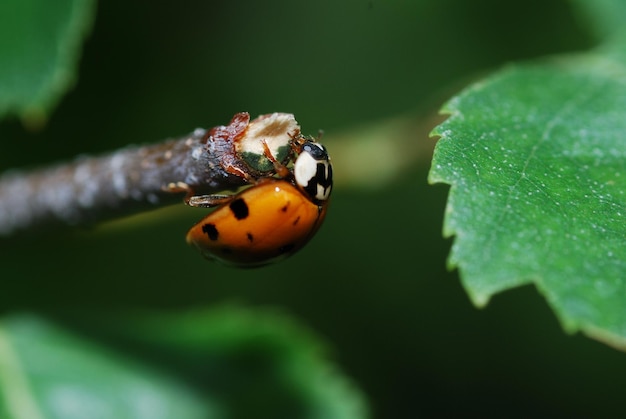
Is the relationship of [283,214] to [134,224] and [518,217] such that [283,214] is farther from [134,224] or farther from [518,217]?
[134,224]

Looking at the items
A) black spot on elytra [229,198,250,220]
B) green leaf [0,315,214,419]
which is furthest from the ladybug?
green leaf [0,315,214,419]

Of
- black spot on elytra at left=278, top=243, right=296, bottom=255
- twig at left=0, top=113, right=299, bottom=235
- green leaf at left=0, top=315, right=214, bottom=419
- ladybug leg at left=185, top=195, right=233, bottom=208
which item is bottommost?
green leaf at left=0, top=315, right=214, bottom=419

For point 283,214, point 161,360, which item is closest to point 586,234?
point 283,214

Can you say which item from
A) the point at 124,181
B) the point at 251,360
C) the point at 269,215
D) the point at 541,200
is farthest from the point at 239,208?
the point at 251,360

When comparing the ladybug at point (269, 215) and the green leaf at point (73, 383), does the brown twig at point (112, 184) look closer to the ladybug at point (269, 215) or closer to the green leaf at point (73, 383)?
the ladybug at point (269, 215)

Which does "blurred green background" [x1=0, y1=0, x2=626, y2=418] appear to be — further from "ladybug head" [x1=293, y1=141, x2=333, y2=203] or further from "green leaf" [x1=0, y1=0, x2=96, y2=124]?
"ladybug head" [x1=293, y1=141, x2=333, y2=203]

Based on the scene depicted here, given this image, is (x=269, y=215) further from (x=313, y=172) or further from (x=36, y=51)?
(x=36, y=51)

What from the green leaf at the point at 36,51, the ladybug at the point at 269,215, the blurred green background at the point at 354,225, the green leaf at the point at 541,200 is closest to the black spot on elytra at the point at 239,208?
the ladybug at the point at 269,215
